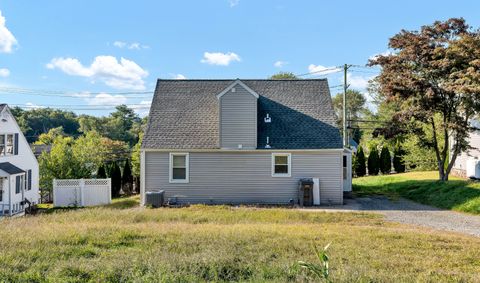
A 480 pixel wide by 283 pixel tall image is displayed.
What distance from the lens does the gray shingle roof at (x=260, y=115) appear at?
1816 cm

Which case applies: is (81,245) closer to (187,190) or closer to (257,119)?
(187,190)

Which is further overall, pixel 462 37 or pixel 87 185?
pixel 87 185

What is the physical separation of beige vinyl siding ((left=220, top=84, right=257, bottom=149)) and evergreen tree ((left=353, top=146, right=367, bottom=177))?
18440 mm

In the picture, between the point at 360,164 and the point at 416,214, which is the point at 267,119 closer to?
the point at 416,214

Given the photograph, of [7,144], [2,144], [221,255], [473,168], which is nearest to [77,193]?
[2,144]

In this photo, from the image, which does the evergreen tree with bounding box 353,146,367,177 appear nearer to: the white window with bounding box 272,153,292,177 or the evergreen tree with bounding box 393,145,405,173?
the evergreen tree with bounding box 393,145,405,173

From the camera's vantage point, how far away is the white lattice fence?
20.9 metres

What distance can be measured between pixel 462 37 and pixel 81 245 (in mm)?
18493

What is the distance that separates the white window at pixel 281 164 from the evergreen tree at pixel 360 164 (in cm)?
1728

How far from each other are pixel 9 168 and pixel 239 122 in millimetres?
15006

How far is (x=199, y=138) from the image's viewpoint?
18422mm

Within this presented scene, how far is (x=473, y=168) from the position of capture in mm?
22672

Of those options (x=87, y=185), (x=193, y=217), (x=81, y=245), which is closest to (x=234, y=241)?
(x=81, y=245)

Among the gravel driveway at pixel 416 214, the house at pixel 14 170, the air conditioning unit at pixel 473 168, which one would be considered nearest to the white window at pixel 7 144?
the house at pixel 14 170
